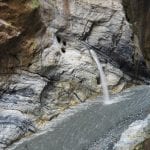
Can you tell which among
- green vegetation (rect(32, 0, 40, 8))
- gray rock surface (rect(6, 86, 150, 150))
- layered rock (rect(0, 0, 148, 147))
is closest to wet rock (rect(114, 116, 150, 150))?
A: gray rock surface (rect(6, 86, 150, 150))

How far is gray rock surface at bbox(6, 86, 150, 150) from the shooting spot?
38.3 ft

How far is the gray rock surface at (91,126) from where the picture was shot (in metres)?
11.7

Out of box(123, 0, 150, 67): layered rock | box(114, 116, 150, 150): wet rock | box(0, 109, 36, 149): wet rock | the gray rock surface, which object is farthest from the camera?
box(0, 109, 36, 149): wet rock

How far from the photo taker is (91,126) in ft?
42.8

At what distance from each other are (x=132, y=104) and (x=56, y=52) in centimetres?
453

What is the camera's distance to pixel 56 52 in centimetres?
1786

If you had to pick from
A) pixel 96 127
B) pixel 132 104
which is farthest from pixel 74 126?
pixel 132 104

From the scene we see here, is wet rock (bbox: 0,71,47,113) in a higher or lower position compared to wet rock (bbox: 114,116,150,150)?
lower

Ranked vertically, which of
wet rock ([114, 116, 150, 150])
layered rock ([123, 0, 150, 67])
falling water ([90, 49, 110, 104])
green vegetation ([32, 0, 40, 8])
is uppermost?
layered rock ([123, 0, 150, 67])

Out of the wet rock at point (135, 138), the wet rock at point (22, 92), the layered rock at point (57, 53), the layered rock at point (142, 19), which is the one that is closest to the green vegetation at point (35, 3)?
the layered rock at point (57, 53)

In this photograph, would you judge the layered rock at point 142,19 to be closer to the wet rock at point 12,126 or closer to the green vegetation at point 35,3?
the wet rock at point 12,126

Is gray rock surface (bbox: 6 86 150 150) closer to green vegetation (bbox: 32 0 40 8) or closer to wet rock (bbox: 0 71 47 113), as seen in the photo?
wet rock (bbox: 0 71 47 113)

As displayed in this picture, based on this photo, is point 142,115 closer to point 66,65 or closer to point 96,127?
point 96,127

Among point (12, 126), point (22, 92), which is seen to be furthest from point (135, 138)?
point (22, 92)
